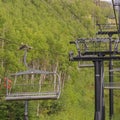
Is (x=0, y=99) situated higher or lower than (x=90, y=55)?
lower

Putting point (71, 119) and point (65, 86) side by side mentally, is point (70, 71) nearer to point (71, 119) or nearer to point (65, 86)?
point (65, 86)

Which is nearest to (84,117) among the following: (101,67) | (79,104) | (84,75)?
(79,104)

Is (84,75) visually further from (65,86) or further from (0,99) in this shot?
(0,99)

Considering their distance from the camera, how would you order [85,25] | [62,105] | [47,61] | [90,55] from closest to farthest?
1. [90,55]
2. [62,105]
3. [47,61]
4. [85,25]

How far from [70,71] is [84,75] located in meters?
4.37

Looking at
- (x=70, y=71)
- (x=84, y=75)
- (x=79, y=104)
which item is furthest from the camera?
(x=84, y=75)

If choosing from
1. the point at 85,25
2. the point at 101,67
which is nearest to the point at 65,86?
the point at 101,67

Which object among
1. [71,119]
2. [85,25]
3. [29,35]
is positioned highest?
[85,25]

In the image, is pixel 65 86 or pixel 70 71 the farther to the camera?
pixel 70 71

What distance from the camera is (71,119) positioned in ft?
53.2

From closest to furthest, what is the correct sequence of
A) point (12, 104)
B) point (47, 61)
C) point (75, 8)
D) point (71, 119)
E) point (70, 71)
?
point (12, 104)
point (71, 119)
point (47, 61)
point (70, 71)
point (75, 8)

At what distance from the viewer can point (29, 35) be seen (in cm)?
1861

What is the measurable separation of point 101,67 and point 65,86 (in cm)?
1648

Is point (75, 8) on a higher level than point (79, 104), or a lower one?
higher
